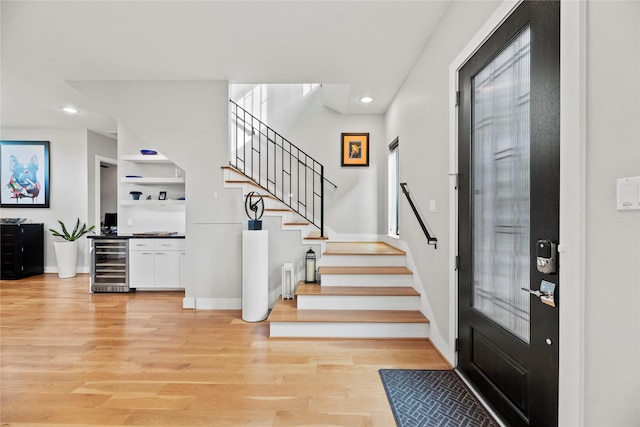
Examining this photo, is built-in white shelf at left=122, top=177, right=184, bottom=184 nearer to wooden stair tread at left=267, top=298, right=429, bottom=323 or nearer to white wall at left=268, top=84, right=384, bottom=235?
white wall at left=268, top=84, right=384, bottom=235

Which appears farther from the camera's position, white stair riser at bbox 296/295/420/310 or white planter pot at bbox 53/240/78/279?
white planter pot at bbox 53/240/78/279

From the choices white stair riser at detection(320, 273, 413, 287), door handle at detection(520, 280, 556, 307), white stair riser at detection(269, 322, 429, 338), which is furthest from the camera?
white stair riser at detection(320, 273, 413, 287)

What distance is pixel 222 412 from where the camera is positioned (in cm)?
198

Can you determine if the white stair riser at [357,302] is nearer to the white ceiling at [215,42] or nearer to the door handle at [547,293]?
the door handle at [547,293]

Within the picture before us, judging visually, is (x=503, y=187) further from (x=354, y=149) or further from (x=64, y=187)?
(x=64, y=187)

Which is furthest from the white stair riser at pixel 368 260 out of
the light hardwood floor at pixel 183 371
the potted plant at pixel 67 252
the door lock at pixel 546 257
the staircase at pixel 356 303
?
the potted plant at pixel 67 252

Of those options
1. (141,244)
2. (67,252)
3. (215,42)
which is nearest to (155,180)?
(141,244)

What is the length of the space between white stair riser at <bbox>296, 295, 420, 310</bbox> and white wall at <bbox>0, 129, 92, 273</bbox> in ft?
17.2

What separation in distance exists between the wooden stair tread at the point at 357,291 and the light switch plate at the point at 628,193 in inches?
95.1

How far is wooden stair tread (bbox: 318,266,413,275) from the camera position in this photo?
368cm

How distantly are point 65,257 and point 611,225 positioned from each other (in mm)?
7393

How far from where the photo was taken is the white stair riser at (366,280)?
12.0 ft

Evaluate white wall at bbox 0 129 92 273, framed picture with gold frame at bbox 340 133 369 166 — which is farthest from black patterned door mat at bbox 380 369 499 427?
white wall at bbox 0 129 92 273

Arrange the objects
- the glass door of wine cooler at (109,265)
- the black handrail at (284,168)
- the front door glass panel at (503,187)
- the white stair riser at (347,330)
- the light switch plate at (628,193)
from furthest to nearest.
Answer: the black handrail at (284,168), the glass door of wine cooler at (109,265), the white stair riser at (347,330), the front door glass panel at (503,187), the light switch plate at (628,193)
